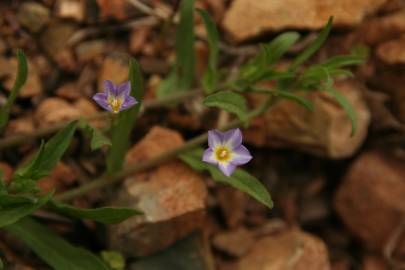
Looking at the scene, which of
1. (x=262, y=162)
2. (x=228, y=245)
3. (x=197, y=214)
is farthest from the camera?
(x=262, y=162)

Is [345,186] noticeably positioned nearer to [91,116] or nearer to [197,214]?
[197,214]

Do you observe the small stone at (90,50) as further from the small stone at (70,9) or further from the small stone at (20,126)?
the small stone at (20,126)

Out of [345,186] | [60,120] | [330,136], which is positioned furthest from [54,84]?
[345,186]

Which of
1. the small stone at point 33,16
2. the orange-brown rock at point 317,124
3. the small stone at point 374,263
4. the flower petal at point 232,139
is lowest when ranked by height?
the small stone at point 374,263

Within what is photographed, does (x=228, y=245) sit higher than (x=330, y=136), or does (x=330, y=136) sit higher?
(x=330, y=136)

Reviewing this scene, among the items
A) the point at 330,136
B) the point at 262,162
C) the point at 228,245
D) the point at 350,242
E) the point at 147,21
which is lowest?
the point at 350,242

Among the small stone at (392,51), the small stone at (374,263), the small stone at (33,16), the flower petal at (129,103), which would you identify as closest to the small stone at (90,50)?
the small stone at (33,16)

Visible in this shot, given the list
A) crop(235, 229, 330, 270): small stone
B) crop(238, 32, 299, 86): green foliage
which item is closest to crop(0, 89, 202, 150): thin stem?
crop(238, 32, 299, 86): green foliage
